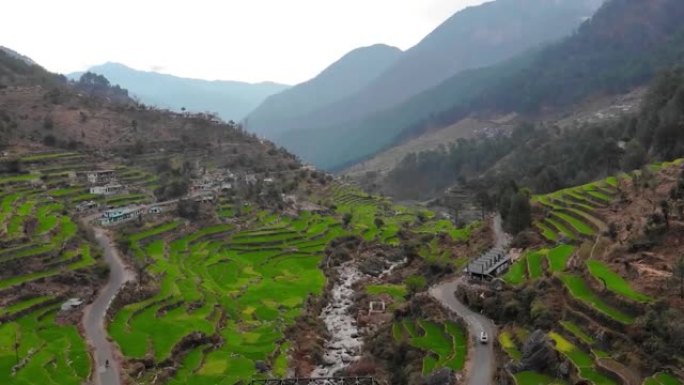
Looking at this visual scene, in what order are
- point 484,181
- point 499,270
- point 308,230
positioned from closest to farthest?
point 499,270
point 308,230
point 484,181

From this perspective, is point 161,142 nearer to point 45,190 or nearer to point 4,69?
point 45,190

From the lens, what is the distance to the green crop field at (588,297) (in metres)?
25.8

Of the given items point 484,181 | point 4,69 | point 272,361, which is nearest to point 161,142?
point 4,69

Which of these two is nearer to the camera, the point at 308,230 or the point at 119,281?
the point at 119,281

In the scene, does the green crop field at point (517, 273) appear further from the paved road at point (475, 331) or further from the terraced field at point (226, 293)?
the terraced field at point (226, 293)

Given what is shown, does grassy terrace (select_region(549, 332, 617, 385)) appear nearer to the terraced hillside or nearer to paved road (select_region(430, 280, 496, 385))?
the terraced hillside

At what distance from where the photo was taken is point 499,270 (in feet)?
131

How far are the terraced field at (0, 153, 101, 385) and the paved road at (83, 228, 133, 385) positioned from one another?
676 millimetres

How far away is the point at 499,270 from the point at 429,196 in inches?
3436

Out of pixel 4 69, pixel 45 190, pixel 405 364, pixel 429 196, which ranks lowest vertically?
pixel 429 196

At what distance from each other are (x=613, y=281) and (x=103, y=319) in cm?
2802

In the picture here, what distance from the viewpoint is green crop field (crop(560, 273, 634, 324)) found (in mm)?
25812

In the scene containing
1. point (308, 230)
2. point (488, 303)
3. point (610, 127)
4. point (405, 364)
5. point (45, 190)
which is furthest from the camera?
point (610, 127)

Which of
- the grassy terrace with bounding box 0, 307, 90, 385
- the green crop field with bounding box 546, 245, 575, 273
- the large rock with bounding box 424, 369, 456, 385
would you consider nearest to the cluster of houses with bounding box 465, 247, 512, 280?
the green crop field with bounding box 546, 245, 575, 273
